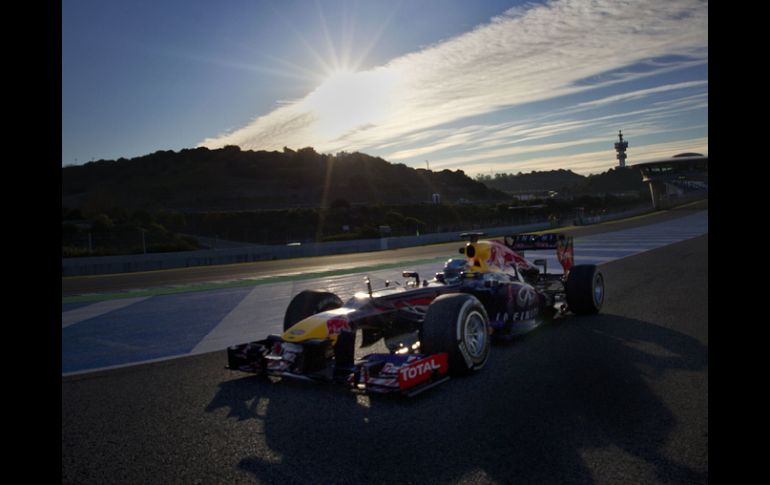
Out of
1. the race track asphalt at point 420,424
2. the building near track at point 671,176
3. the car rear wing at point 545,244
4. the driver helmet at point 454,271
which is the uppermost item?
the building near track at point 671,176

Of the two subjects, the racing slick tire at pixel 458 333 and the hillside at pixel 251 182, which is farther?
the hillside at pixel 251 182

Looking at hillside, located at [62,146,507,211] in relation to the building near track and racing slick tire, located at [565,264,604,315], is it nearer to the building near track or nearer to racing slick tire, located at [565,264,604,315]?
the building near track

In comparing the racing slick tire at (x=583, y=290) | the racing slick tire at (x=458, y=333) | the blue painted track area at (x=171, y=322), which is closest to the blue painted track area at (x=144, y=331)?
the blue painted track area at (x=171, y=322)

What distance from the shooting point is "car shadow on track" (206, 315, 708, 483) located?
355 centimetres

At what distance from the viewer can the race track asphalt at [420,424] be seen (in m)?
3.60

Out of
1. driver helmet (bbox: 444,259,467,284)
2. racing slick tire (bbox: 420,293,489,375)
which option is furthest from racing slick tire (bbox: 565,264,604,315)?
racing slick tire (bbox: 420,293,489,375)

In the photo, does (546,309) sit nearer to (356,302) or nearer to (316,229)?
(356,302)

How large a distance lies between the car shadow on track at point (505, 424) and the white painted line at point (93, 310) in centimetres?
607

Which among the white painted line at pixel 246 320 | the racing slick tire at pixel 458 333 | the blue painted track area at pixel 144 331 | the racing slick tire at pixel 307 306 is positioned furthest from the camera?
the white painted line at pixel 246 320

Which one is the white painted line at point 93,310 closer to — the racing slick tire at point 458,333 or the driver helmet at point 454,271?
the driver helmet at point 454,271
